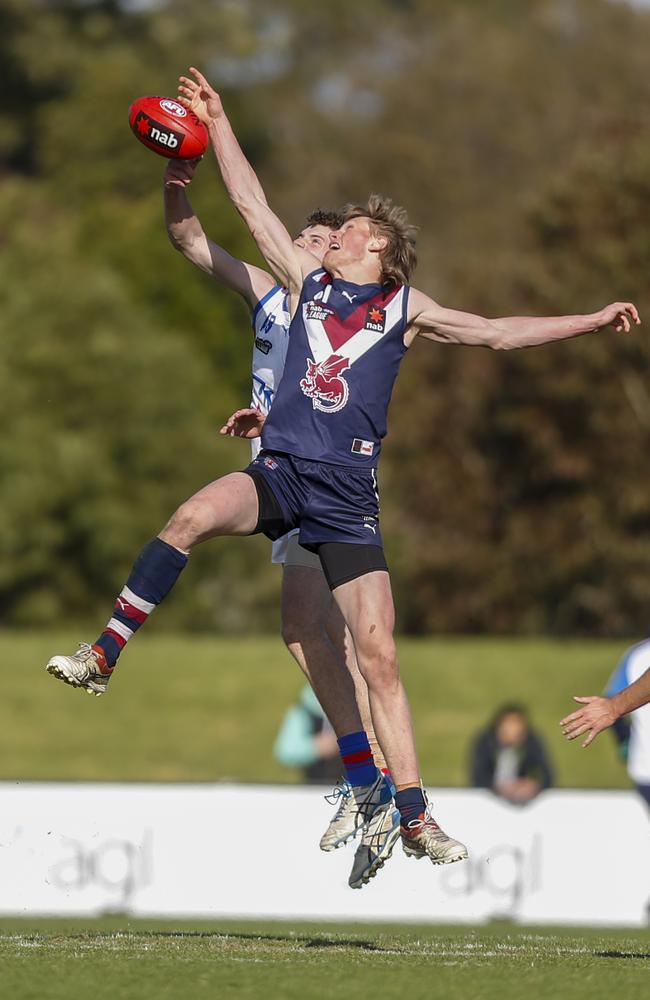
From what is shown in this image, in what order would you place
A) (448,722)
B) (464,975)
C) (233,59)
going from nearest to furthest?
(464,975), (448,722), (233,59)

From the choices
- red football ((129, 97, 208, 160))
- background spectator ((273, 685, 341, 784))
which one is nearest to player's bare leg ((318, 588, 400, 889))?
red football ((129, 97, 208, 160))

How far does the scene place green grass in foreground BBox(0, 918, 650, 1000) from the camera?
6.52 m

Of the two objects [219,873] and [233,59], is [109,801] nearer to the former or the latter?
[219,873]

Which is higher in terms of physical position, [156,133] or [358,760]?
[156,133]

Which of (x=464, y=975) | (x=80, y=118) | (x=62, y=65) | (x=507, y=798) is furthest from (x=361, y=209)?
(x=62, y=65)

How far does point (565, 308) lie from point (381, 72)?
28.0 metres

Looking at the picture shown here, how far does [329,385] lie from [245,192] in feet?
3.38

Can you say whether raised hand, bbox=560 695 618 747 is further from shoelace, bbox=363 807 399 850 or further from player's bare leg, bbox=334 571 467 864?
shoelace, bbox=363 807 399 850

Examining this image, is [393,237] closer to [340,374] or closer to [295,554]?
[340,374]

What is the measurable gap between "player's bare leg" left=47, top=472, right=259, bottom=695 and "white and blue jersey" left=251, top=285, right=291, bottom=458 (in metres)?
0.97

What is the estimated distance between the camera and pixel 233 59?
2292 inches

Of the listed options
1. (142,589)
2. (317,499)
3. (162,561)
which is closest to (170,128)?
(317,499)

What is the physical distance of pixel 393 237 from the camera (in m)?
8.30

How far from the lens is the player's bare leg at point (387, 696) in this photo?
313 inches
